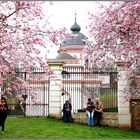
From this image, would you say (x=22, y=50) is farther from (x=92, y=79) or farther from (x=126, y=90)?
(x=92, y=79)

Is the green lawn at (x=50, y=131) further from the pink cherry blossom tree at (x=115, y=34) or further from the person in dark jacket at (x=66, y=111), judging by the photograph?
the pink cherry blossom tree at (x=115, y=34)

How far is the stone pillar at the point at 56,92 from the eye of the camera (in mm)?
16609

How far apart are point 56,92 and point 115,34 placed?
5.50 meters

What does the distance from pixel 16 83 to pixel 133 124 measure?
6058 mm

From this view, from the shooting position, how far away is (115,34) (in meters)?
11.8

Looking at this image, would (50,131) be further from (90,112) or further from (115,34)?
(115,34)

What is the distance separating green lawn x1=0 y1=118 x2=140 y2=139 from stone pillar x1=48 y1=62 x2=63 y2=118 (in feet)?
1.39

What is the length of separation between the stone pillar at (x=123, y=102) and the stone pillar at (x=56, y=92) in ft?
7.47

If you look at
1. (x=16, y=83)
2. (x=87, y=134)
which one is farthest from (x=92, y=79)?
(x=16, y=83)

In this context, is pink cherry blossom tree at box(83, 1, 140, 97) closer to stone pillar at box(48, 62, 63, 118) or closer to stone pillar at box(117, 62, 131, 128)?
stone pillar at box(117, 62, 131, 128)

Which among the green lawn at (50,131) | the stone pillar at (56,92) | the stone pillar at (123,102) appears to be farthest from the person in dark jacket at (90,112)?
the stone pillar at (56,92)

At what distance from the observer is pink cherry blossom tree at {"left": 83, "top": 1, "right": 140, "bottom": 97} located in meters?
10.5

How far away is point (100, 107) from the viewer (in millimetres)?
16031

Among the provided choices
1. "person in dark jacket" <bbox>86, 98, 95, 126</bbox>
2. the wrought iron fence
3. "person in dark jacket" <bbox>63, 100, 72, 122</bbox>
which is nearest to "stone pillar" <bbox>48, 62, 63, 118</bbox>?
the wrought iron fence
